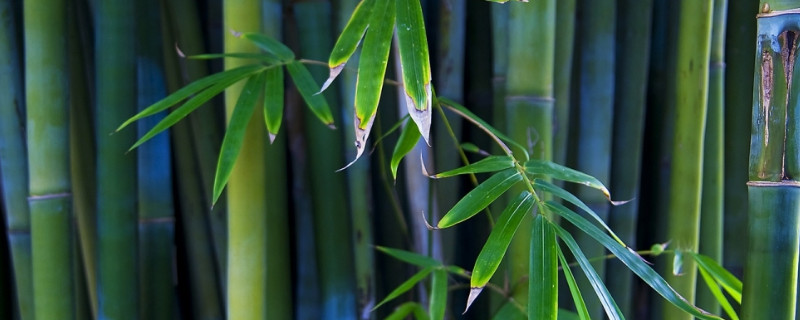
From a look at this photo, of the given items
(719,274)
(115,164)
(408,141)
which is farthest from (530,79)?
(115,164)

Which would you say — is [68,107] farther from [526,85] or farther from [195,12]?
[526,85]

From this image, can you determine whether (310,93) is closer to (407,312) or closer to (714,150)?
(407,312)

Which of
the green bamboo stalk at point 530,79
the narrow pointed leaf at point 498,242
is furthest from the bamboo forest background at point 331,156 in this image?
the narrow pointed leaf at point 498,242

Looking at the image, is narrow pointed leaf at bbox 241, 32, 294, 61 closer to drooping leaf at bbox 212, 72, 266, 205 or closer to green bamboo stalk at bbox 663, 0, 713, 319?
drooping leaf at bbox 212, 72, 266, 205

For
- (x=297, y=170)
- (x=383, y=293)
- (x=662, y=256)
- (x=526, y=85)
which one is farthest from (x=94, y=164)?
(x=662, y=256)

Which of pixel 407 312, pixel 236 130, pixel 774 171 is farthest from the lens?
pixel 407 312

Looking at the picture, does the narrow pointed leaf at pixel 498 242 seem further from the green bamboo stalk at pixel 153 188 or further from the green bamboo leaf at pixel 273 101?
the green bamboo stalk at pixel 153 188
